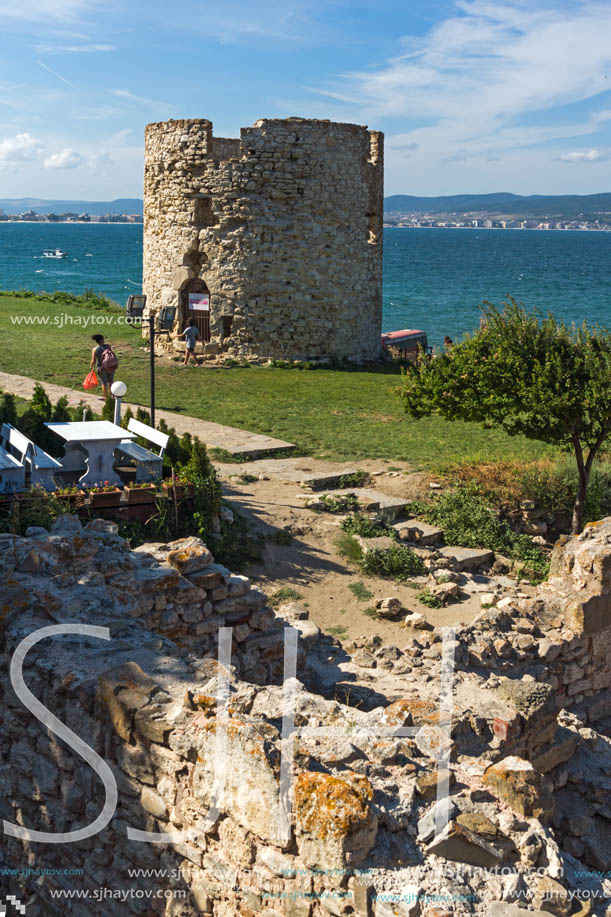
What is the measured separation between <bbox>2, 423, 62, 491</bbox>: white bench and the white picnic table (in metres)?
0.30

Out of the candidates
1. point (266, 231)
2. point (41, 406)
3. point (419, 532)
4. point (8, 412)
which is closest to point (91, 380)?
point (41, 406)

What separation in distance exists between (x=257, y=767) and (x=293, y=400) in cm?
1574

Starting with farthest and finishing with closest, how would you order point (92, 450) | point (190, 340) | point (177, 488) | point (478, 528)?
point (190, 340) < point (478, 528) < point (92, 450) < point (177, 488)

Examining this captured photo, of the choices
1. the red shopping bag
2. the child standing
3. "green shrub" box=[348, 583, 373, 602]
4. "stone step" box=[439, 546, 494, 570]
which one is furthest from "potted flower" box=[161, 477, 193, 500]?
the child standing

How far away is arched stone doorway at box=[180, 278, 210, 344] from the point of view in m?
23.7

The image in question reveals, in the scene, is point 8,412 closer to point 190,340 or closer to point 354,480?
point 354,480

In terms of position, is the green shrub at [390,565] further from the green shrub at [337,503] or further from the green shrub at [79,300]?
the green shrub at [79,300]

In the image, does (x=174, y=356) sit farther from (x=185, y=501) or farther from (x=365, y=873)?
(x=365, y=873)

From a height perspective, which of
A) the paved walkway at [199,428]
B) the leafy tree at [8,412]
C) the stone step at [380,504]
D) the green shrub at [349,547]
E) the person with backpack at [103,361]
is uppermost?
the person with backpack at [103,361]

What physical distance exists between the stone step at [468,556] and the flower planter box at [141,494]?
11.8 ft

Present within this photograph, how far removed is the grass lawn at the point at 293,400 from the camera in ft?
52.0

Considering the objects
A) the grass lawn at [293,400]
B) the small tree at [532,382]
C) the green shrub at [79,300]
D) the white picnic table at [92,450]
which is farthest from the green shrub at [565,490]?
the green shrub at [79,300]

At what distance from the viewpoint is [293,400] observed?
19.5 meters

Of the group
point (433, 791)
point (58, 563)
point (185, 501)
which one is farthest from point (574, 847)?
point (185, 501)
